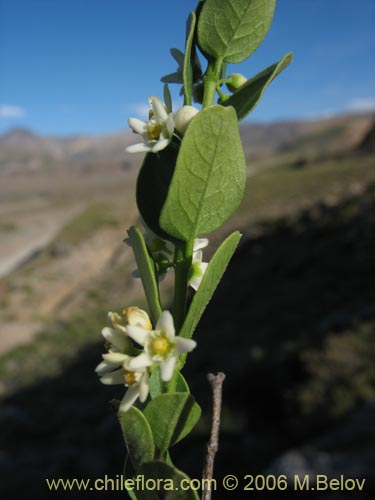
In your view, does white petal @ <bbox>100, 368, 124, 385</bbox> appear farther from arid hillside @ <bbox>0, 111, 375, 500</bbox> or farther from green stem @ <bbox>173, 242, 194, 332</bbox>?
arid hillside @ <bbox>0, 111, 375, 500</bbox>

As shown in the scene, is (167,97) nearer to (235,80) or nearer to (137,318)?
(235,80)

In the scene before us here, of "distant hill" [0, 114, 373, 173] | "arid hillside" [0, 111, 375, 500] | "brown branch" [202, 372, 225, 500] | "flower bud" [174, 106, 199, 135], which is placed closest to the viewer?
"brown branch" [202, 372, 225, 500]

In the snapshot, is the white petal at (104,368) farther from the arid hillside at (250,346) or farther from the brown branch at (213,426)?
the arid hillside at (250,346)

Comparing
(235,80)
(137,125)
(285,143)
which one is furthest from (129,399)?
(285,143)

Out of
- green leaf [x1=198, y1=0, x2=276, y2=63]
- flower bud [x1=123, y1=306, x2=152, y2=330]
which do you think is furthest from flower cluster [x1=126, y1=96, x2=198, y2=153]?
flower bud [x1=123, y1=306, x2=152, y2=330]

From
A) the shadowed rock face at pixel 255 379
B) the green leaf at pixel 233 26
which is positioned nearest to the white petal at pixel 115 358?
the green leaf at pixel 233 26

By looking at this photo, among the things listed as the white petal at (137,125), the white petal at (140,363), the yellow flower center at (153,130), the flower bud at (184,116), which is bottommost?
the white petal at (140,363)
